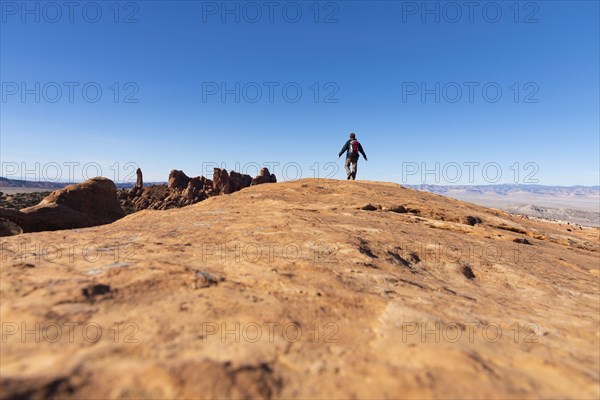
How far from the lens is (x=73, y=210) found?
61.1 ft

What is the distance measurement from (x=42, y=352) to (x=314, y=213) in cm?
837

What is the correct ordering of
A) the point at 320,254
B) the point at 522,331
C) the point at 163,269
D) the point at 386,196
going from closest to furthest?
the point at 522,331, the point at 163,269, the point at 320,254, the point at 386,196

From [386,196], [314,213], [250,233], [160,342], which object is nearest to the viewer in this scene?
[160,342]

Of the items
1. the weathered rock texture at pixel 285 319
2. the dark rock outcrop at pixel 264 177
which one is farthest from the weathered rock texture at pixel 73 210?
the dark rock outcrop at pixel 264 177

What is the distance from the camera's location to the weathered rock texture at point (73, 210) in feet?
51.7

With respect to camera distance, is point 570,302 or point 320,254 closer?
point 570,302

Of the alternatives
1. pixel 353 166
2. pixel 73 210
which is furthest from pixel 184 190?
pixel 353 166

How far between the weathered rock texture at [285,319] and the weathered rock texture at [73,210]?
37.6ft

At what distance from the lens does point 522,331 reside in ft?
13.4

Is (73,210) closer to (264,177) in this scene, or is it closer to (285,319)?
(285,319)

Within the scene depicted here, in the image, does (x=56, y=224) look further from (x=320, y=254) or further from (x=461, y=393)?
(x=461, y=393)

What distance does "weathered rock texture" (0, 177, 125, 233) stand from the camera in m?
15.8

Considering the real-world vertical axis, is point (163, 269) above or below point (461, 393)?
above

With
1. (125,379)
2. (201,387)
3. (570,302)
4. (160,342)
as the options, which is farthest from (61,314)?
(570,302)
